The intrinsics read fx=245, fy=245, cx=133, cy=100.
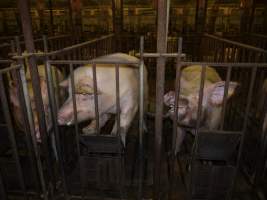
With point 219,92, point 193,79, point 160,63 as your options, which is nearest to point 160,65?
point 160,63

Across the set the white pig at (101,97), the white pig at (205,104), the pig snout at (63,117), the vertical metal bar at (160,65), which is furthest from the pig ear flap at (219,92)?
the pig snout at (63,117)

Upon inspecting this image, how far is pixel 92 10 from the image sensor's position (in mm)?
8820

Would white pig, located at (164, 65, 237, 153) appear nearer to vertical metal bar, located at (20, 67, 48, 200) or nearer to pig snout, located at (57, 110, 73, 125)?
pig snout, located at (57, 110, 73, 125)

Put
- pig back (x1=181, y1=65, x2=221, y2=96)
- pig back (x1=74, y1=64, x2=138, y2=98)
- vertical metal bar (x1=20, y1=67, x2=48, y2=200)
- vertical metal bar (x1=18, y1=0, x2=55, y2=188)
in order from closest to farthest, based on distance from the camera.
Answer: vertical metal bar (x1=18, y1=0, x2=55, y2=188)
vertical metal bar (x1=20, y1=67, x2=48, y2=200)
pig back (x1=74, y1=64, x2=138, y2=98)
pig back (x1=181, y1=65, x2=221, y2=96)

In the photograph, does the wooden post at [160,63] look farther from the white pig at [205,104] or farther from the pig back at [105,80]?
the pig back at [105,80]

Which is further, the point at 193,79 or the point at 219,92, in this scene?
the point at 193,79

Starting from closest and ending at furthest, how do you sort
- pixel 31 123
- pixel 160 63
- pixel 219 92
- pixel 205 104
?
1. pixel 160 63
2. pixel 31 123
3. pixel 219 92
4. pixel 205 104

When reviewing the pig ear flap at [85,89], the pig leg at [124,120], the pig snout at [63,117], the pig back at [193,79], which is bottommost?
the pig leg at [124,120]

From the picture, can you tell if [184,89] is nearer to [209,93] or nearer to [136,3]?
[209,93]

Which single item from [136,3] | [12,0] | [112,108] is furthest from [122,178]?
[12,0]

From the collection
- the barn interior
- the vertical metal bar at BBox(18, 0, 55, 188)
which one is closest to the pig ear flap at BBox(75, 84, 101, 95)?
the barn interior

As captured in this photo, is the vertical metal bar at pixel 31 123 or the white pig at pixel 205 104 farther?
the white pig at pixel 205 104

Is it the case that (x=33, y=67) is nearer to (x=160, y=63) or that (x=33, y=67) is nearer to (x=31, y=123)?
(x=31, y=123)

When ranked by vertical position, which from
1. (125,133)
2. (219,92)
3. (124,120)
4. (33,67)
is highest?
(33,67)
